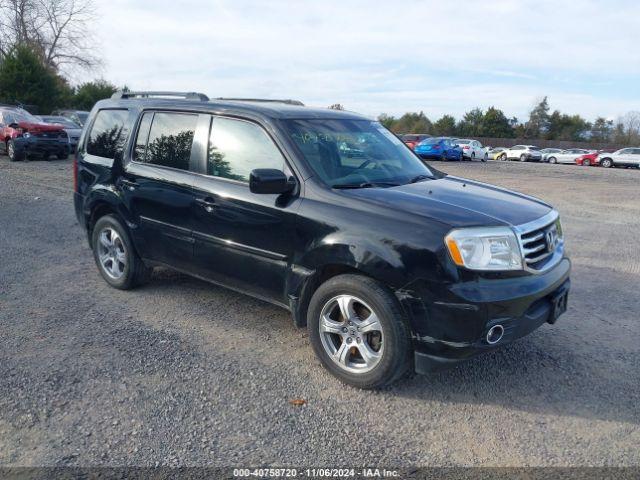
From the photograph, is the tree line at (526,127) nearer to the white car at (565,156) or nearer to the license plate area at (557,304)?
the white car at (565,156)

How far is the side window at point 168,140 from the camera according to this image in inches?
196

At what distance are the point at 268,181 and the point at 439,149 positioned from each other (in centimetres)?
3098

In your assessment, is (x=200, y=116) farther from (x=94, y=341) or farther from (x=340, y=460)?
(x=340, y=460)

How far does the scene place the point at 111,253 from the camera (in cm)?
588

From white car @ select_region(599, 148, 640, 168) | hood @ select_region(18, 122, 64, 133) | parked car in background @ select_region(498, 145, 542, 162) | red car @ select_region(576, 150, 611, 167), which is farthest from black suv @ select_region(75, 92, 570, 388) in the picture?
parked car in background @ select_region(498, 145, 542, 162)

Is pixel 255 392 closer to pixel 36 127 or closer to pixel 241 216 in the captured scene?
pixel 241 216

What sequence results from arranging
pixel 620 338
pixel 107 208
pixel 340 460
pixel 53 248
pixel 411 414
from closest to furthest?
pixel 340 460
pixel 411 414
pixel 620 338
pixel 107 208
pixel 53 248

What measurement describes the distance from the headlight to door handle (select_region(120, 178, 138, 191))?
315 centimetres

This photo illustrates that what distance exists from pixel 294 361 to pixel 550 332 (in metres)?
2.25

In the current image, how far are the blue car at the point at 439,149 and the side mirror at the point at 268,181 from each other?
3020 cm

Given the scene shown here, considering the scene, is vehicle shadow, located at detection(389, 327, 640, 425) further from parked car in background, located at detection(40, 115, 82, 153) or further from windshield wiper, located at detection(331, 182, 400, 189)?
parked car in background, located at detection(40, 115, 82, 153)

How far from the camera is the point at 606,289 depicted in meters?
6.21

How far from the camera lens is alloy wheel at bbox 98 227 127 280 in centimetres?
573

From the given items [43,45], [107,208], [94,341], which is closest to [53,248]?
[107,208]
